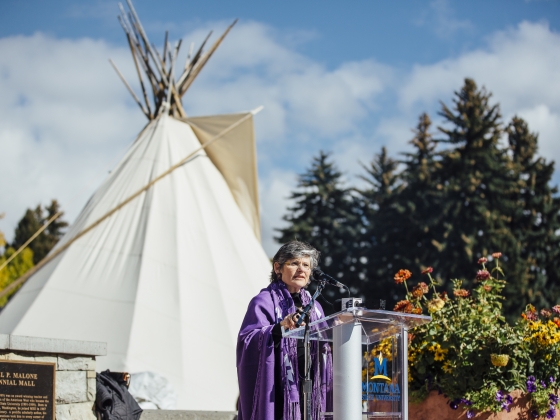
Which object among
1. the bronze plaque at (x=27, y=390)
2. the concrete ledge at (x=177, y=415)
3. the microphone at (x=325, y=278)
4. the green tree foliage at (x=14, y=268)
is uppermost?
the green tree foliage at (x=14, y=268)

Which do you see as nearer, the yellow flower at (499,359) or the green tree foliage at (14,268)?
the yellow flower at (499,359)

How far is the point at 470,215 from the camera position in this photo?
1869cm

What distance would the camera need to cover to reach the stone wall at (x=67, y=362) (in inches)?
167

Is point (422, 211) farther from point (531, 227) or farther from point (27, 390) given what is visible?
point (27, 390)

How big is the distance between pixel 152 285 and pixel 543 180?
1436cm

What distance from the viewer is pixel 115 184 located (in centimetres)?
1022

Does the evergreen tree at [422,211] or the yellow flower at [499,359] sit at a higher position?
the evergreen tree at [422,211]

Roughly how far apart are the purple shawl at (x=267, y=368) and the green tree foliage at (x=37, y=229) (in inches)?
1023

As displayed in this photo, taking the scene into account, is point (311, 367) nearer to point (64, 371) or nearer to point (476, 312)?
point (476, 312)

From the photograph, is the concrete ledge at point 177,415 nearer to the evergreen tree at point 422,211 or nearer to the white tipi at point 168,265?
the white tipi at point 168,265

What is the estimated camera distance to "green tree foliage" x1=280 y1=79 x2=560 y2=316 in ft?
59.4

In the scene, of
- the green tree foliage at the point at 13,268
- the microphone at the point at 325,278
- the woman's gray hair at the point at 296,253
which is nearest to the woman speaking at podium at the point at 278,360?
the woman's gray hair at the point at 296,253

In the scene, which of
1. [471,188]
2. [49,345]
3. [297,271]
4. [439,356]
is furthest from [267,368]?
[471,188]

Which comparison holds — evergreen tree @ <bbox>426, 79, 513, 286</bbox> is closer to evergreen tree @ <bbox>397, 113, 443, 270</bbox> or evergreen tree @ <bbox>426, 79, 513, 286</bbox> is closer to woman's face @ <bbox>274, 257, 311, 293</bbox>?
evergreen tree @ <bbox>397, 113, 443, 270</bbox>
